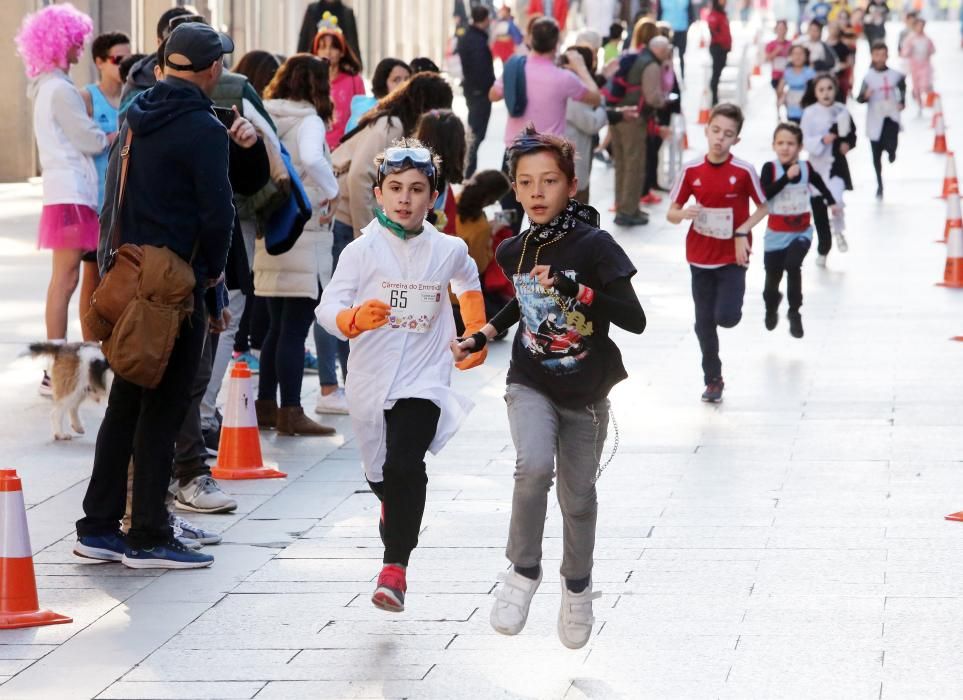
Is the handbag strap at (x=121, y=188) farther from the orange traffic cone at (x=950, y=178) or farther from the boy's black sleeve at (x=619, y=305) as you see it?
the orange traffic cone at (x=950, y=178)

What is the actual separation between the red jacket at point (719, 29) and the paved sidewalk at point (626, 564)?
21288 mm

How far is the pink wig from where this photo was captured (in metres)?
10.6

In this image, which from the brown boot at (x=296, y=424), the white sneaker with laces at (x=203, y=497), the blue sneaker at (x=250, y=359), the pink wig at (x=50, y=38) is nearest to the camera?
the white sneaker with laces at (x=203, y=497)

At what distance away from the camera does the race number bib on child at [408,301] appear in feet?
20.8

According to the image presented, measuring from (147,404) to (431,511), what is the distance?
1495 millimetres

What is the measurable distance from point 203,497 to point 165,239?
4.88 feet

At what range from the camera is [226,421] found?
8766mm

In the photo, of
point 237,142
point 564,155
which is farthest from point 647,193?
point 564,155

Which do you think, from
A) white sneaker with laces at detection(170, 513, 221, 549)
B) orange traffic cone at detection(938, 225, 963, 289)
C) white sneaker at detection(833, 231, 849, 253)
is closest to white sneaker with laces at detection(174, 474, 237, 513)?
white sneaker with laces at detection(170, 513, 221, 549)

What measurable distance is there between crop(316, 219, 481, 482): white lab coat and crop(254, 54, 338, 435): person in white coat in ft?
10.6

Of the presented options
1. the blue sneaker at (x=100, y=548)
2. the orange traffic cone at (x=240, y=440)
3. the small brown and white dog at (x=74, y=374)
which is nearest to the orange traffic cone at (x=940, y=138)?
the small brown and white dog at (x=74, y=374)

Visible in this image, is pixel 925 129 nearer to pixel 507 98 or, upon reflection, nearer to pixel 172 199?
pixel 507 98

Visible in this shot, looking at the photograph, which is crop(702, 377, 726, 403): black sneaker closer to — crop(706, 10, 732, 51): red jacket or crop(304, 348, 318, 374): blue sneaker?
Answer: crop(304, 348, 318, 374): blue sneaker

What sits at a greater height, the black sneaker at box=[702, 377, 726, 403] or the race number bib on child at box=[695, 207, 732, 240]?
the race number bib on child at box=[695, 207, 732, 240]
